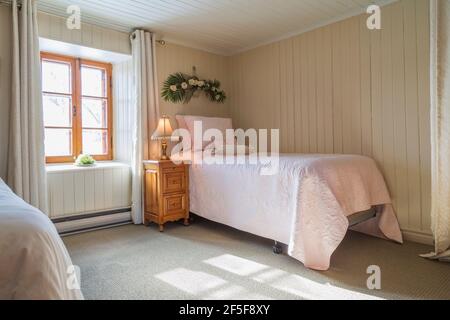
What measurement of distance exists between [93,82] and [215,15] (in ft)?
5.67

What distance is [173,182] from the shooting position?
329 cm

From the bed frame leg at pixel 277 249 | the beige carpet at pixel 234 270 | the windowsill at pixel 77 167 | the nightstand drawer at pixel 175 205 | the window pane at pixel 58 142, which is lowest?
the beige carpet at pixel 234 270

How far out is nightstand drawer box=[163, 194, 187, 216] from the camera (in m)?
3.24

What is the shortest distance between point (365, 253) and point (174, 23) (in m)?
3.08

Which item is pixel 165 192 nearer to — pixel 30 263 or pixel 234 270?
pixel 234 270

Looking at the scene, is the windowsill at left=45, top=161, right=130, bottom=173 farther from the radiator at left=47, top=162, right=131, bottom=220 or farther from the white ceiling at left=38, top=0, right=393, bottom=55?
the white ceiling at left=38, top=0, right=393, bottom=55

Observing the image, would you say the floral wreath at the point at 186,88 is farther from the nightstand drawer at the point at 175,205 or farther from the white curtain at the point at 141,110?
the nightstand drawer at the point at 175,205

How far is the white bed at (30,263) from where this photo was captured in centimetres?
89

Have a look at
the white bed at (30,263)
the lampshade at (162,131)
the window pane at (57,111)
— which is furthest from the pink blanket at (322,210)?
the window pane at (57,111)

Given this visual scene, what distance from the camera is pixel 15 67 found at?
8.75ft

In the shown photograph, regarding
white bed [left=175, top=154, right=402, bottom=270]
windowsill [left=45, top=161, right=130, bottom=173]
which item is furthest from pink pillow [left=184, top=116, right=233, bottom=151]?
windowsill [left=45, top=161, right=130, bottom=173]

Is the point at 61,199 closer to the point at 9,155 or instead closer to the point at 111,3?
the point at 9,155

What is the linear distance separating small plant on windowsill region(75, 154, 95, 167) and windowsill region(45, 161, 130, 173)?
53mm

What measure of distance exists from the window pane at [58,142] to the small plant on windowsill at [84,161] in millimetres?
218
